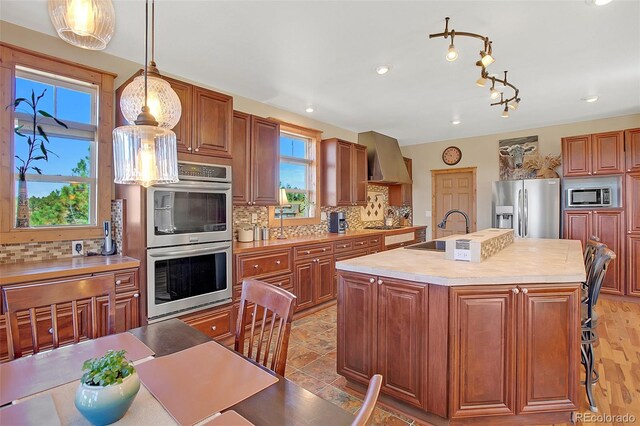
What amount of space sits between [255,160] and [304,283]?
161 centimetres

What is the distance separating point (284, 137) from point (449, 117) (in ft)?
8.72

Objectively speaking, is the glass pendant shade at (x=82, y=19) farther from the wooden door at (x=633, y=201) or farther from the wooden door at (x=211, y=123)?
the wooden door at (x=633, y=201)

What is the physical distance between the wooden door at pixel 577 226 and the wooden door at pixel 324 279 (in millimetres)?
3741

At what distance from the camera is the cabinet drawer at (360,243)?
4.65 meters

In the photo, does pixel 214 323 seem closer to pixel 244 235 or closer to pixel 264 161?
pixel 244 235

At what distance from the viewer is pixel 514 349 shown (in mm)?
1830

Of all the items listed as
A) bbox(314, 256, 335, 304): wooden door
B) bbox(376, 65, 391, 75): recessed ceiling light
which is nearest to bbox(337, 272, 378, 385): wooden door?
bbox(314, 256, 335, 304): wooden door

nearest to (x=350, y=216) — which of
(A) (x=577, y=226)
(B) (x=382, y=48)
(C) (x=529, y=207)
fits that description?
(C) (x=529, y=207)

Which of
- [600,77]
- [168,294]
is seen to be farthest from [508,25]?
[168,294]

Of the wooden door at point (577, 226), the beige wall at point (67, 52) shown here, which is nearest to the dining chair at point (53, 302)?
the beige wall at point (67, 52)

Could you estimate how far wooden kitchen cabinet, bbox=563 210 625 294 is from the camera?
446 centimetres

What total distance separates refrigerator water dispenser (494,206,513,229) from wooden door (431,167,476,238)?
2.90ft

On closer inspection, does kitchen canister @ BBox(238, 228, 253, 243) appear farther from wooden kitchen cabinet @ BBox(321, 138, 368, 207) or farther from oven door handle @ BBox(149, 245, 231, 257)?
wooden kitchen cabinet @ BBox(321, 138, 368, 207)

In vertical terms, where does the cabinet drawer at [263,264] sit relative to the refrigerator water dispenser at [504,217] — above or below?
below
